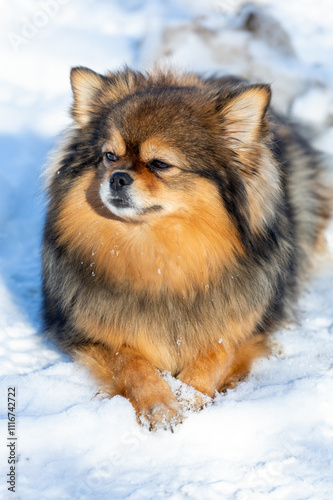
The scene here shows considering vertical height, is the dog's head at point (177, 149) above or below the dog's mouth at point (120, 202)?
above

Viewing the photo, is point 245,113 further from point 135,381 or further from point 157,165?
point 135,381

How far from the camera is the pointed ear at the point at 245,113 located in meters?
2.61

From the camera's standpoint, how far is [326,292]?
12.8 ft

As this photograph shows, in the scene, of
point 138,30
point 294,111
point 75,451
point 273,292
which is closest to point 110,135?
point 273,292

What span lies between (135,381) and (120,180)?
37.5 inches

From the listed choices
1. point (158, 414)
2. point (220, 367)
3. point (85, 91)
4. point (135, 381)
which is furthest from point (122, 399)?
point (85, 91)

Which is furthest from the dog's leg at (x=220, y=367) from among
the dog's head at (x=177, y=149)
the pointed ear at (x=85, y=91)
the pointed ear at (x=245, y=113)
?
the pointed ear at (x=85, y=91)

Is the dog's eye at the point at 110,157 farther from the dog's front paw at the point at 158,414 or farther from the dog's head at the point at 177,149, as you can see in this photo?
the dog's front paw at the point at 158,414

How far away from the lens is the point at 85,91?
3084 millimetres

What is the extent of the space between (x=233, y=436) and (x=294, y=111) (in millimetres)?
3860

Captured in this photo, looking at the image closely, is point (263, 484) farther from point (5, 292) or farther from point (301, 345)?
point (5, 292)

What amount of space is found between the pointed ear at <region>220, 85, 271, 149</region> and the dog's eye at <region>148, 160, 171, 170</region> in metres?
0.37

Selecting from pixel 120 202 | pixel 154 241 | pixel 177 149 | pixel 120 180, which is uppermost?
pixel 177 149

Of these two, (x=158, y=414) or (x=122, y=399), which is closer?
(x=158, y=414)
